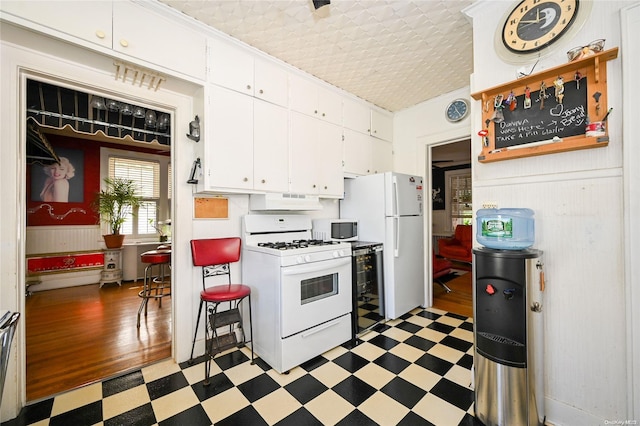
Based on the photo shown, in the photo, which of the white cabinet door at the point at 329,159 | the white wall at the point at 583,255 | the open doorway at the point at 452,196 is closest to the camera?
the white wall at the point at 583,255

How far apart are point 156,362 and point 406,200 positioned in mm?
3026

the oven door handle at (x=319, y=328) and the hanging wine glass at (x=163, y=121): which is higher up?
the hanging wine glass at (x=163, y=121)

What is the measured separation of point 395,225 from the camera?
3.04 m

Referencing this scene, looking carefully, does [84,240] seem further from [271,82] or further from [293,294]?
[293,294]

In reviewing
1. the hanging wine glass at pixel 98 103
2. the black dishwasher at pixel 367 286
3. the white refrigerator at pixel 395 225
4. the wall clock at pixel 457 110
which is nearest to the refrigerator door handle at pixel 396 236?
the white refrigerator at pixel 395 225

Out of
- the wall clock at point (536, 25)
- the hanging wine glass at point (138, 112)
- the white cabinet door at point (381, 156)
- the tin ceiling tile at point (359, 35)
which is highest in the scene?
the tin ceiling tile at point (359, 35)

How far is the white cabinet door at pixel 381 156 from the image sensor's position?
12.0 ft

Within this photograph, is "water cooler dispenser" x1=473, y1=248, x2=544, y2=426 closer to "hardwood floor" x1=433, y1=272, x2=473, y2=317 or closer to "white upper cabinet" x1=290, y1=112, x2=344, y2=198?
"white upper cabinet" x1=290, y1=112, x2=344, y2=198

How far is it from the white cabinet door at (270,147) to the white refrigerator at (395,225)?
1.12 m

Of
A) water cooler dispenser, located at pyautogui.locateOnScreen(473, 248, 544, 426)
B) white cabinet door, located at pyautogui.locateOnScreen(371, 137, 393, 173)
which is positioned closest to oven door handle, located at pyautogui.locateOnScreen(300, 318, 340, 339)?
water cooler dispenser, located at pyautogui.locateOnScreen(473, 248, 544, 426)

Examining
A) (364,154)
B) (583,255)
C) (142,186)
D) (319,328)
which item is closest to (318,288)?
(319,328)

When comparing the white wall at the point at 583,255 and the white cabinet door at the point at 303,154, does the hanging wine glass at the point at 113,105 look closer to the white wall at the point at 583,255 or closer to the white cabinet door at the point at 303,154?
the white cabinet door at the point at 303,154

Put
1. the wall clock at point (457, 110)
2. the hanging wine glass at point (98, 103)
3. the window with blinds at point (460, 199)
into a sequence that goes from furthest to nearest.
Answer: the window with blinds at point (460, 199)
the wall clock at point (457, 110)
the hanging wine glass at point (98, 103)

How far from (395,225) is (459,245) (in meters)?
3.45
